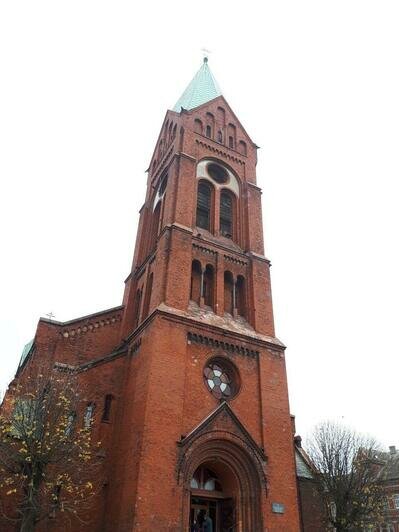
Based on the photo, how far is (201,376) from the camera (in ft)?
63.8

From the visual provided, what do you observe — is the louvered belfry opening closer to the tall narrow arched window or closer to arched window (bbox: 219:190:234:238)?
arched window (bbox: 219:190:234:238)

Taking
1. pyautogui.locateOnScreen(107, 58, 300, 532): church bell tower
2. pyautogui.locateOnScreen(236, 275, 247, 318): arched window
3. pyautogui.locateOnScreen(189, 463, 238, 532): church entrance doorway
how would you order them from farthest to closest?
pyautogui.locateOnScreen(236, 275, 247, 318): arched window < pyautogui.locateOnScreen(189, 463, 238, 532): church entrance doorway < pyautogui.locateOnScreen(107, 58, 300, 532): church bell tower

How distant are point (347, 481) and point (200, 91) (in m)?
28.5

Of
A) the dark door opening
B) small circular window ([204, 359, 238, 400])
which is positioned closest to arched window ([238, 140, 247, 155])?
small circular window ([204, 359, 238, 400])

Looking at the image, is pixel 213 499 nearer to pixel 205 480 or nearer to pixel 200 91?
pixel 205 480

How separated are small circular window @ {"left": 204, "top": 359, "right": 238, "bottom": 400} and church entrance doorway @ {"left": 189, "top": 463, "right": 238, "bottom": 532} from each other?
9.69ft

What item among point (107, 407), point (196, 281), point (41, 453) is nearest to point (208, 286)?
point (196, 281)

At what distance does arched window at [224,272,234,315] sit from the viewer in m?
23.5

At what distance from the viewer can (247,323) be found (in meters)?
23.1

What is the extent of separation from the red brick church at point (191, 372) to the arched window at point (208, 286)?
0.25ft

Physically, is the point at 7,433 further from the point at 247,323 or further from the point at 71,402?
the point at 247,323

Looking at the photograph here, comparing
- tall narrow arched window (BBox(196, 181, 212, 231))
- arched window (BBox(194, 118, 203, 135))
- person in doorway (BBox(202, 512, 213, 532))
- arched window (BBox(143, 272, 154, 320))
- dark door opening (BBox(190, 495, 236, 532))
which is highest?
arched window (BBox(194, 118, 203, 135))

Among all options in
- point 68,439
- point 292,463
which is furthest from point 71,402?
point 292,463

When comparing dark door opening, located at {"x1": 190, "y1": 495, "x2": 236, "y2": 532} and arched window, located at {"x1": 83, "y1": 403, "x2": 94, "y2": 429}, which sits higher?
arched window, located at {"x1": 83, "y1": 403, "x2": 94, "y2": 429}
